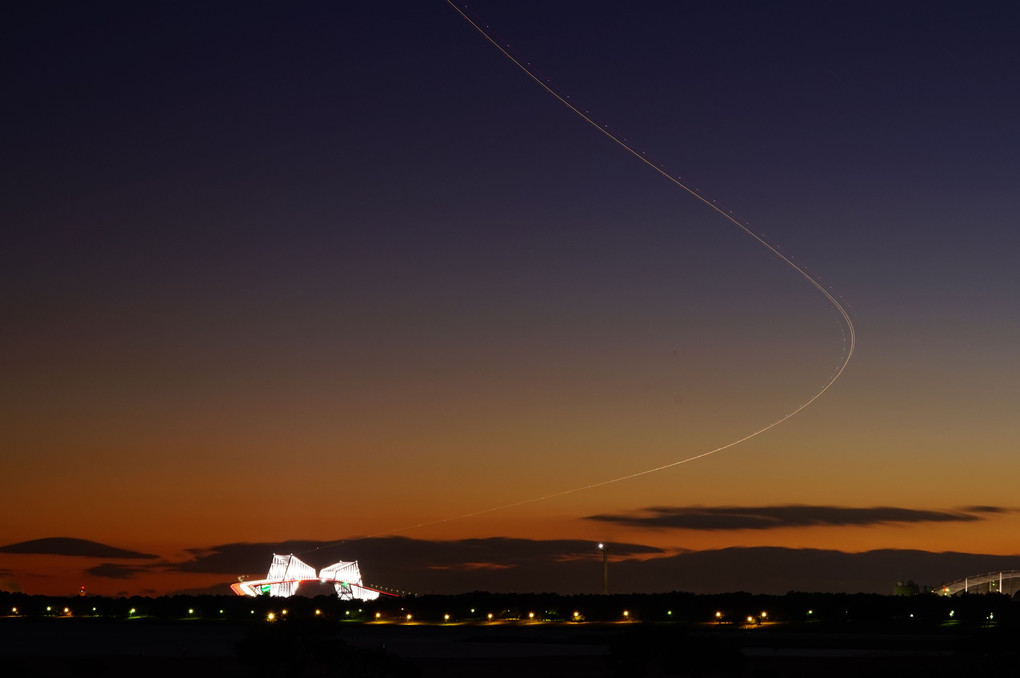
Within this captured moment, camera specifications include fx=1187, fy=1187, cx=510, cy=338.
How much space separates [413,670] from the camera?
A: 42.2 meters

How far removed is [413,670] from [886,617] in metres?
96.5

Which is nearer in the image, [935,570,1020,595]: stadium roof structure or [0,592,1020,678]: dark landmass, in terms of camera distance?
[0,592,1020,678]: dark landmass

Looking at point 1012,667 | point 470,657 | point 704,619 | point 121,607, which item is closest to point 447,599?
point 121,607

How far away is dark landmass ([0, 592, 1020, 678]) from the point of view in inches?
1700

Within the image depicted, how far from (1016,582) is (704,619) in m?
40.7

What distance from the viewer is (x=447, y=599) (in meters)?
195

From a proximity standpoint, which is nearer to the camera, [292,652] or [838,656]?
[292,652]

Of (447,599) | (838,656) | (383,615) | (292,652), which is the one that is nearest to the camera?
(292,652)

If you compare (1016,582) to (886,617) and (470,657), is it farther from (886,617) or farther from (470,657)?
(470,657)

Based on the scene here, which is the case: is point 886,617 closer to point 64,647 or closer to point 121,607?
point 64,647

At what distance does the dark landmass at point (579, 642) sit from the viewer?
43188 millimetres

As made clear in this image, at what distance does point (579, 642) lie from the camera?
83688 mm

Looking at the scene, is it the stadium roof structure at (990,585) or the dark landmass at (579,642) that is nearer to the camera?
the dark landmass at (579,642)

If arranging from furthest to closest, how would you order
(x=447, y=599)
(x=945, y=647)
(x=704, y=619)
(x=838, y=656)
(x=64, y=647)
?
(x=447, y=599)
(x=704, y=619)
(x=64, y=647)
(x=945, y=647)
(x=838, y=656)
